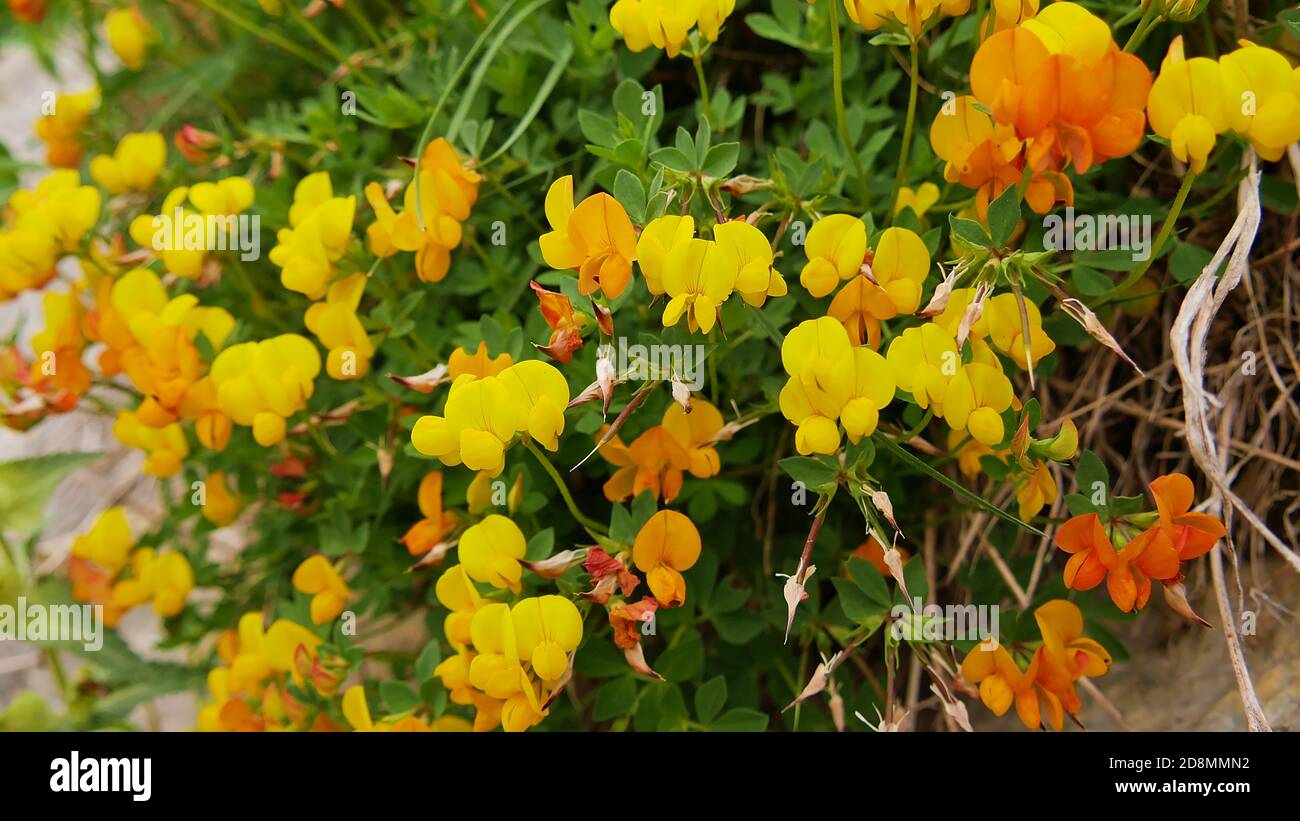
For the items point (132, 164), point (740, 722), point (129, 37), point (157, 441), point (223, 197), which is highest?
point (129, 37)

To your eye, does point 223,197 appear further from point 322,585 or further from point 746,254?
point 746,254

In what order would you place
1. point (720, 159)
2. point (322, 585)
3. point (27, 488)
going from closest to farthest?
point (720, 159)
point (322, 585)
point (27, 488)

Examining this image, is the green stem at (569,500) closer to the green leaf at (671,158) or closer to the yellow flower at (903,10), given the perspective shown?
the green leaf at (671,158)

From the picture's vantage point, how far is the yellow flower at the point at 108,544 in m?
1.31

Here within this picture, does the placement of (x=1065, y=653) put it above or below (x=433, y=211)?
below

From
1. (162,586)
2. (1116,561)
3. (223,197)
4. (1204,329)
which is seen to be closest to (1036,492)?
(1116,561)

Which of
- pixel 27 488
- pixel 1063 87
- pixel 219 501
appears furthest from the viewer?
pixel 27 488

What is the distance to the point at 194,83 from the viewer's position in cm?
148

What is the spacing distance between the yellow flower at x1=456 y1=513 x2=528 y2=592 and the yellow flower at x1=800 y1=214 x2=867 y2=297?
0.33m

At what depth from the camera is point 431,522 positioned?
1009 millimetres

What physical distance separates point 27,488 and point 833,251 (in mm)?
1124

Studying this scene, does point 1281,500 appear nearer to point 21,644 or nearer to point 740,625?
point 740,625
